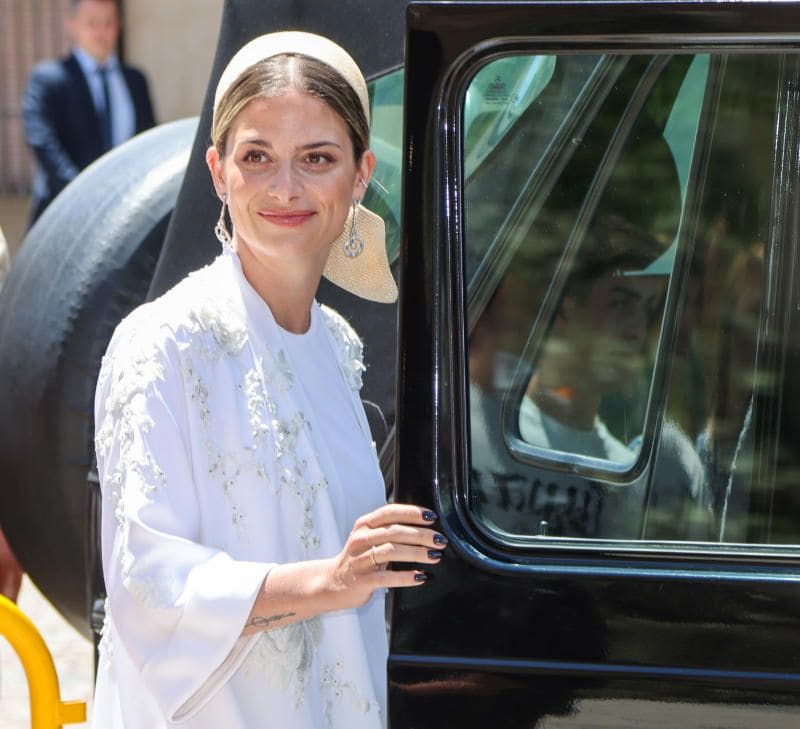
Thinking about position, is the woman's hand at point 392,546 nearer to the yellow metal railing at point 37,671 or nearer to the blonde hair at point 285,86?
the blonde hair at point 285,86

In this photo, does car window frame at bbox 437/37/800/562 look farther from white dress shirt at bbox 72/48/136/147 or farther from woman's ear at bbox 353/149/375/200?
white dress shirt at bbox 72/48/136/147

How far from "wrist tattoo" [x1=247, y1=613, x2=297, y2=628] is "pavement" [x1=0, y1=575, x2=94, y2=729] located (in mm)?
2210

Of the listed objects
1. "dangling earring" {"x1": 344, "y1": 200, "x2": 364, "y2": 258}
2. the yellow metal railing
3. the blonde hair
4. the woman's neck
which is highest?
the blonde hair

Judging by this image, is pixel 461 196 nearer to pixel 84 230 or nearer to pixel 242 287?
pixel 242 287

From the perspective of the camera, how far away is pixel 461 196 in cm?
156

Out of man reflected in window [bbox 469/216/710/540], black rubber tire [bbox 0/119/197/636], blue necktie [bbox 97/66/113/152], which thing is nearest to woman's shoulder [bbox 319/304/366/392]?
man reflected in window [bbox 469/216/710/540]

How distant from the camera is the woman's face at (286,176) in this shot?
175cm

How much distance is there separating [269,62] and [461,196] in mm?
349

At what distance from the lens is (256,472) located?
166cm

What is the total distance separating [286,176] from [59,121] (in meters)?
4.85

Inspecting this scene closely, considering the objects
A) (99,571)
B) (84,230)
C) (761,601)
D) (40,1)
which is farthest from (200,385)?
(40,1)

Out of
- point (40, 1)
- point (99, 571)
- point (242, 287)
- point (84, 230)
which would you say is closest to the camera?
point (242, 287)

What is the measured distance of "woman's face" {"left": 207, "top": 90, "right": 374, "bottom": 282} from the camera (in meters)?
1.75

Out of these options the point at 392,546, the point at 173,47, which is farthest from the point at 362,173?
the point at 173,47
